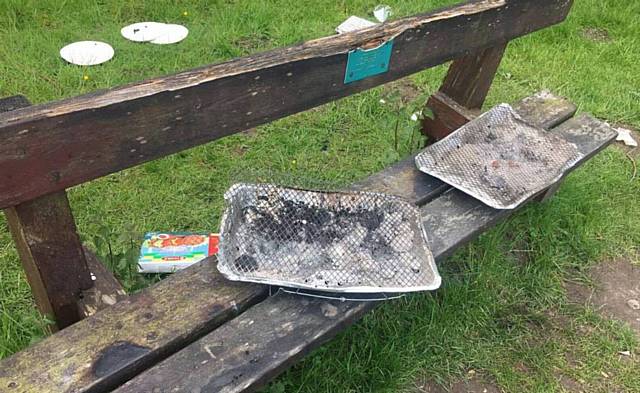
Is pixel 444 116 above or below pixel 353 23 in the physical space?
below

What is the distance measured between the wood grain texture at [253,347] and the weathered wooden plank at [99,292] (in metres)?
0.37

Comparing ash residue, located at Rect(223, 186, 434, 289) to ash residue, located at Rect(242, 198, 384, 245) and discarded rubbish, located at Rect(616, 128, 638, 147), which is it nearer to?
ash residue, located at Rect(242, 198, 384, 245)

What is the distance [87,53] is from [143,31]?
43 centimetres

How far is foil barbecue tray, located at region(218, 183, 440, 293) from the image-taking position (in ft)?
5.73

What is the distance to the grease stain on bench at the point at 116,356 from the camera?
1470 millimetres

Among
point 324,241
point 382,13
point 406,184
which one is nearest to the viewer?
point 324,241

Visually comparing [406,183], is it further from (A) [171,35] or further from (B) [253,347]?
(A) [171,35]

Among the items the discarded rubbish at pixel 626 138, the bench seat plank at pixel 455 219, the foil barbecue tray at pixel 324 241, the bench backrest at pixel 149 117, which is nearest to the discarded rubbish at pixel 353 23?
the discarded rubbish at pixel 626 138

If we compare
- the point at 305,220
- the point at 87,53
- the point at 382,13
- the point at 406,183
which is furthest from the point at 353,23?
the point at 305,220

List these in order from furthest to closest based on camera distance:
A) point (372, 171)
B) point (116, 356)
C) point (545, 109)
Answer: point (372, 171) < point (545, 109) < point (116, 356)

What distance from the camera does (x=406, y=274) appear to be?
5.86 ft

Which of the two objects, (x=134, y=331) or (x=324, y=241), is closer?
(x=134, y=331)

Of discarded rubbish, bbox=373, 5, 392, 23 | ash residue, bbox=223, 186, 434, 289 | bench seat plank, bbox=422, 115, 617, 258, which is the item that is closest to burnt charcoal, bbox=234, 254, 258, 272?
ash residue, bbox=223, 186, 434, 289

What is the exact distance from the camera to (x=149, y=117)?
1506 millimetres
